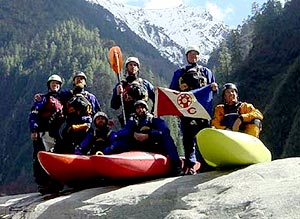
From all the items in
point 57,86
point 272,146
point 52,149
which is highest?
point 57,86

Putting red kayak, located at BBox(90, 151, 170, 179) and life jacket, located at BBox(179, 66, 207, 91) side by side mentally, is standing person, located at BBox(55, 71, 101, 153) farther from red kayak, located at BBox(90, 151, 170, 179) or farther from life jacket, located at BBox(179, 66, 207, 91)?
life jacket, located at BBox(179, 66, 207, 91)

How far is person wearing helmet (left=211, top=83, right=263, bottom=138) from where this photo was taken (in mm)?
7520

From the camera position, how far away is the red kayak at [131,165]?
7.69 m

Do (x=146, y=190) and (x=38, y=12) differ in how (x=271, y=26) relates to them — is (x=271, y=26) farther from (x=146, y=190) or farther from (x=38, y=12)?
(x=38, y=12)

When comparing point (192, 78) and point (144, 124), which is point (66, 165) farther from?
point (192, 78)

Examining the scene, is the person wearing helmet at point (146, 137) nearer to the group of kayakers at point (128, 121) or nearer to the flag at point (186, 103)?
the group of kayakers at point (128, 121)

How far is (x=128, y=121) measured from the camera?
8344 mm

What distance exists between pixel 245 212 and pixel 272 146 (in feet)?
124

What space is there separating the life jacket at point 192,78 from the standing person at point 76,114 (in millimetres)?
1567

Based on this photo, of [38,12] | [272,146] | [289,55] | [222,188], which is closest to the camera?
[222,188]

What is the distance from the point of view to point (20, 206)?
8.34 meters

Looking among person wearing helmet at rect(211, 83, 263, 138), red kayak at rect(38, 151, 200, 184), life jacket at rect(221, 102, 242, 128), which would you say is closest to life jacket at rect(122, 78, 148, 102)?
red kayak at rect(38, 151, 200, 184)

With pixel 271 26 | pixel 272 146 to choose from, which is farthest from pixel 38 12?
pixel 272 146

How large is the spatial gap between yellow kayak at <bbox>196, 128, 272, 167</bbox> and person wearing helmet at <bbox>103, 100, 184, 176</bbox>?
0.63 metres
